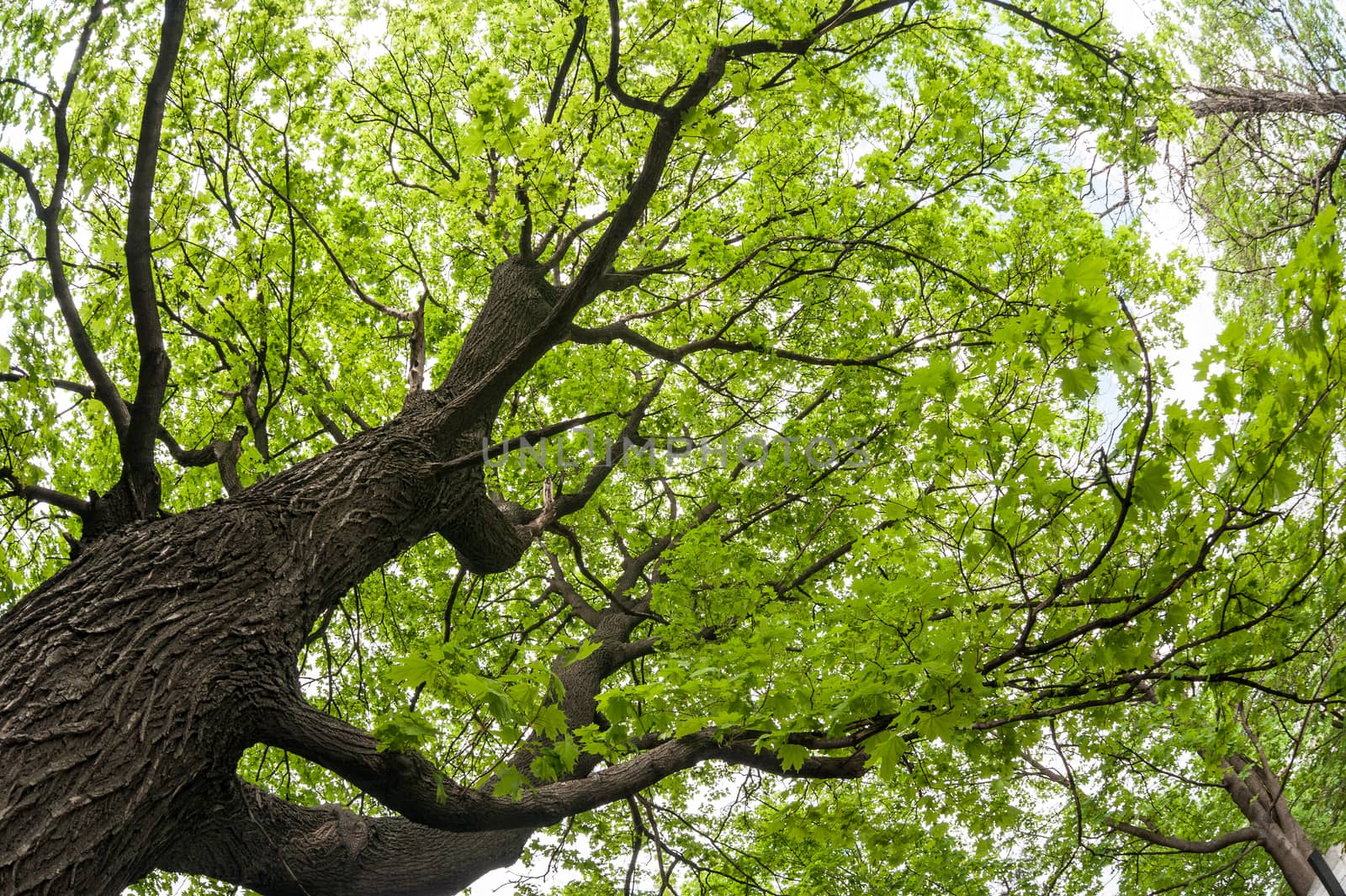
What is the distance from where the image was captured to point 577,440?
8.02 meters

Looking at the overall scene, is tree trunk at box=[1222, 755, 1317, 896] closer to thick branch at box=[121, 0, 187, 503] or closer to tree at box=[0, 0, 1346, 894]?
tree at box=[0, 0, 1346, 894]

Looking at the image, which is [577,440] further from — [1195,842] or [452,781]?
[1195,842]

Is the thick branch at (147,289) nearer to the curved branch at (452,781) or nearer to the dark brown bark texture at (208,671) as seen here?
the dark brown bark texture at (208,671)

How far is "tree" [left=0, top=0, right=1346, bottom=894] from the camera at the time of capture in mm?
2971

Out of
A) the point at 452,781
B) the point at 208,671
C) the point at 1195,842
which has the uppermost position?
the point at 208,671

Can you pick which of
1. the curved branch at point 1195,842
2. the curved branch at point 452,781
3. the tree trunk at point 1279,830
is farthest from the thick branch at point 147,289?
the tree trunk at point 1279,830

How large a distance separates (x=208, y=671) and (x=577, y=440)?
4.68 metres

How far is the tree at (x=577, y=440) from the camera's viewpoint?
9.75 ft

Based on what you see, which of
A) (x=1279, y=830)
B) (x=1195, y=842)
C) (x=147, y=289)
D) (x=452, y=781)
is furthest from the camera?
(x=1195, y=842)

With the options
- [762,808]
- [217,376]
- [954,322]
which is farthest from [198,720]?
[762,808]

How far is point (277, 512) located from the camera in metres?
4.34

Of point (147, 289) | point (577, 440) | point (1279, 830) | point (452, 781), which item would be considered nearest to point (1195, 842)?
point (1279, 830)

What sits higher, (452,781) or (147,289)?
(147,289)

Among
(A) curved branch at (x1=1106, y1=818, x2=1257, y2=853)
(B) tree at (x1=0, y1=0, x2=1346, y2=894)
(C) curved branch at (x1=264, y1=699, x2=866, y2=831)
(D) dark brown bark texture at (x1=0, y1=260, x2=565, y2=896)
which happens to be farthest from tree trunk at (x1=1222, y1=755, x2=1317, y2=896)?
(D) dark brown bark texture at (x1=0, y1=260, x2=565, y2=896)
